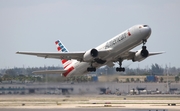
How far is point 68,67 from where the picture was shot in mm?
80375

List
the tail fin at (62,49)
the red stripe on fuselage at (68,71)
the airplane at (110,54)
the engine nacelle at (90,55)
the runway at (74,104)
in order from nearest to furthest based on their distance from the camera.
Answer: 1. the airplane at (110,54)
2. the runway at (74,104)
3. the engine nacelle at (90,55)
4. the red stripe on fuselage at (68,71)
5. the tail fin at (62,49)

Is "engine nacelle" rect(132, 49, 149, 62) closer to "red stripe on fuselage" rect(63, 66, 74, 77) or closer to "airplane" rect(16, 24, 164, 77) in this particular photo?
"airplane" rect(16, 24, 164, 77)

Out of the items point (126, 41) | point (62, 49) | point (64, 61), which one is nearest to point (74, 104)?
point (64, 61)

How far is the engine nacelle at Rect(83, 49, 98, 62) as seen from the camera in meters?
71.3

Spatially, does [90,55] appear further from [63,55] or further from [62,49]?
[62,49]

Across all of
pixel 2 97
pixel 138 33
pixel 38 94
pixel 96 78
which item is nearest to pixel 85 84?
pixel 96 78

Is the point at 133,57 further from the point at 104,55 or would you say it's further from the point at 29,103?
the point at 29,103

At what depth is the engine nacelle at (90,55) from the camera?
234 ft

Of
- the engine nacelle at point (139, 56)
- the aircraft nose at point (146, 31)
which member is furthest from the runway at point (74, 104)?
the aircraft nose at point (146, 31)

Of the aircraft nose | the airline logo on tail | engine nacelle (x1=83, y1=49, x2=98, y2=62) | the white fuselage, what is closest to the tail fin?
the airline logo on tail

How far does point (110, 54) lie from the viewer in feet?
231

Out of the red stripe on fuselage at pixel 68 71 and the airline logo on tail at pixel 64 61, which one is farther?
the airline logo on tail at pixel 64 61

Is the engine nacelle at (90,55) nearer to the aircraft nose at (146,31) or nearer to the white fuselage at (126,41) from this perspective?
the white fuselage at (126,41)

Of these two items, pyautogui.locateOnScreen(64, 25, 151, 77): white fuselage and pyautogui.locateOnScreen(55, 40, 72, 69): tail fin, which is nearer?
pyautogui.locateOnScreen(64, 25, 151, 77): white fuselage
